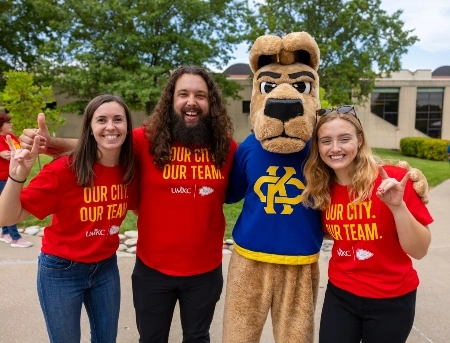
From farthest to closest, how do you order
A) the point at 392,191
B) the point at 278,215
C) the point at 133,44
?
1. the point at 133,44
2. the point at 278,215
3. the point at 392,191

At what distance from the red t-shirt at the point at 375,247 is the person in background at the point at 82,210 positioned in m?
1.31

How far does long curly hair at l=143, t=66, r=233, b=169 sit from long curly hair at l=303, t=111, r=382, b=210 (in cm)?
59

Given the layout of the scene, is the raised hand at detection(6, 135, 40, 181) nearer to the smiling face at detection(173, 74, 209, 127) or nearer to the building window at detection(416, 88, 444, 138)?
the smiling face at detection(173, 74, 209, 127)

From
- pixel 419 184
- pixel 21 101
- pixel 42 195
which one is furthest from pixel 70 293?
pixel 21 101

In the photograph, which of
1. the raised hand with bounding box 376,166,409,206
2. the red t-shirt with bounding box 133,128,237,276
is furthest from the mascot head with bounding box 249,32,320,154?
the raised hand with bounding box 376,166,409,206

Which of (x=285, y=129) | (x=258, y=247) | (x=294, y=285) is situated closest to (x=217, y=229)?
(x=258, y=247)

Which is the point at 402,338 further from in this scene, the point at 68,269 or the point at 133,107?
the point at 133,107

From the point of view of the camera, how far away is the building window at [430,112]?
26188 millimetres

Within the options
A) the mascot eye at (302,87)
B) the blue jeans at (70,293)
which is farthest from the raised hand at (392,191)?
the blue jeans at (70,293)

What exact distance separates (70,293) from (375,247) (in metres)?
1.73

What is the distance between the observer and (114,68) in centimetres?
1616

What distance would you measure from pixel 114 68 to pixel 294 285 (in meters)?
15.4

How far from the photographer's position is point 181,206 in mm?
2430

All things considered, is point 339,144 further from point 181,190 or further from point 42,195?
point 42,195
